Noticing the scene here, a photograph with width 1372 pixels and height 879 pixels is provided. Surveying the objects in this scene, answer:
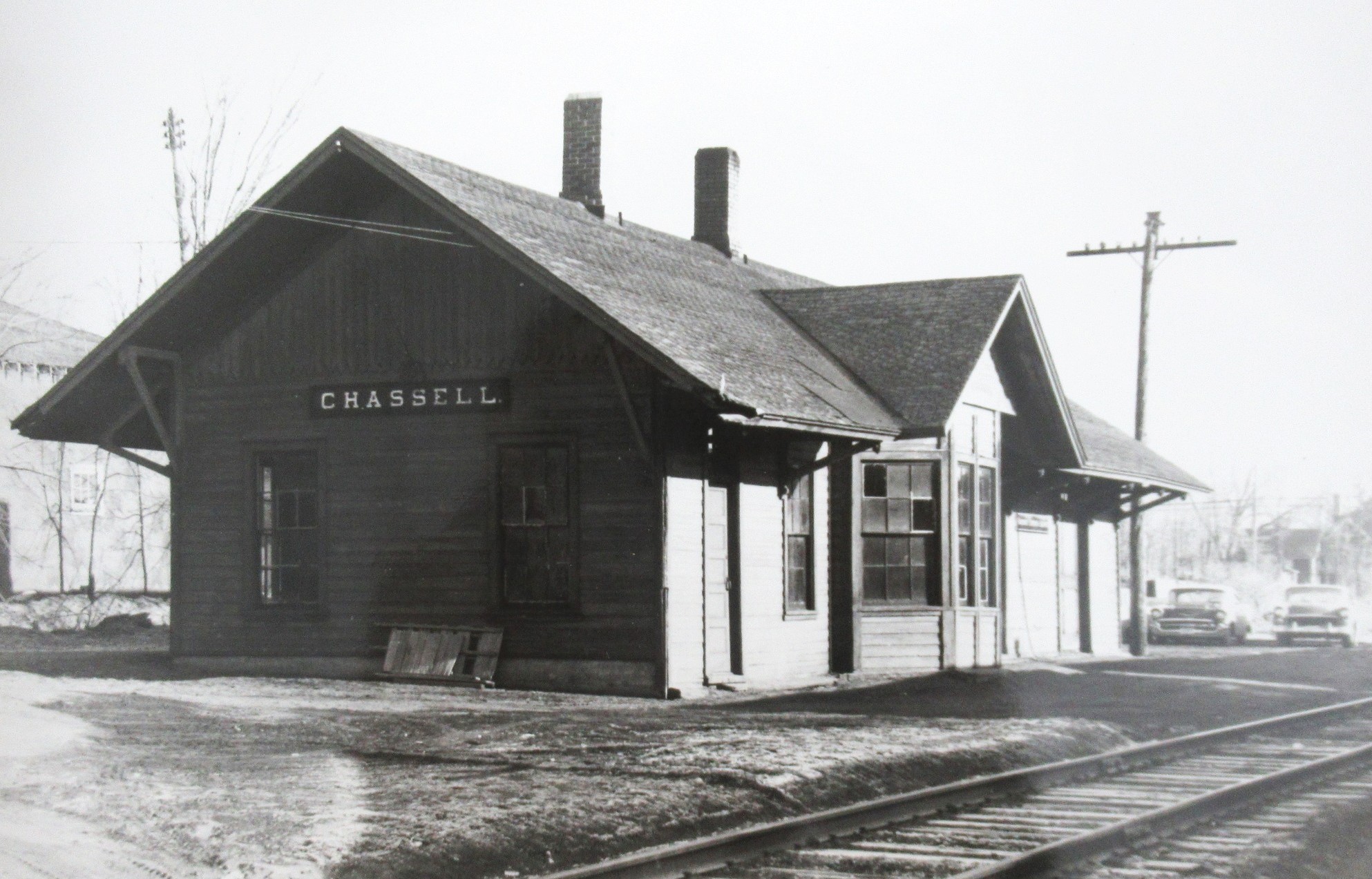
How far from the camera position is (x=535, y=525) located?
16.2 metres

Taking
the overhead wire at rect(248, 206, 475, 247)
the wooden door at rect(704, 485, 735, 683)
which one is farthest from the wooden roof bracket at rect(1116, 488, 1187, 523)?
the overhead wire at rect(248, 206, 475, 247)

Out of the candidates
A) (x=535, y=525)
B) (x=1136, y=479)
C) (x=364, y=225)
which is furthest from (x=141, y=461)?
(x=1136, y=479)

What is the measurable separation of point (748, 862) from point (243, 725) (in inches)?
235

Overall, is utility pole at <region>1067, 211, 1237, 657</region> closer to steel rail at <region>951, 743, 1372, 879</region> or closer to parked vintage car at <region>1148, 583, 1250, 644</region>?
parked vintage car at <region>1148, 583, 1250, 644</region>

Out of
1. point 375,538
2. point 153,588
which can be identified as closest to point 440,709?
point 375,538

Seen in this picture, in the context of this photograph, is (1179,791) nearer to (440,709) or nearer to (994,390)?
(440,709)

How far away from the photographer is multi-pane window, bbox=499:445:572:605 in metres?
16.1

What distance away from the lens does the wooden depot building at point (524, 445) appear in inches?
618

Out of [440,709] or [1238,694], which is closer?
[440,709]

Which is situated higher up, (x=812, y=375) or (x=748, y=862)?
(x=812, y=375)

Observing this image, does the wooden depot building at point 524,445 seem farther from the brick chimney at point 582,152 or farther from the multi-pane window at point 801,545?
the brick chimney at point 582,152

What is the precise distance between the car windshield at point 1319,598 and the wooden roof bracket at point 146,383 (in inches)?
1117

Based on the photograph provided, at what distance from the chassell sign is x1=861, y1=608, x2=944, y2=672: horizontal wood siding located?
5668 mm

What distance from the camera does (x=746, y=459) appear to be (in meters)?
17.2
